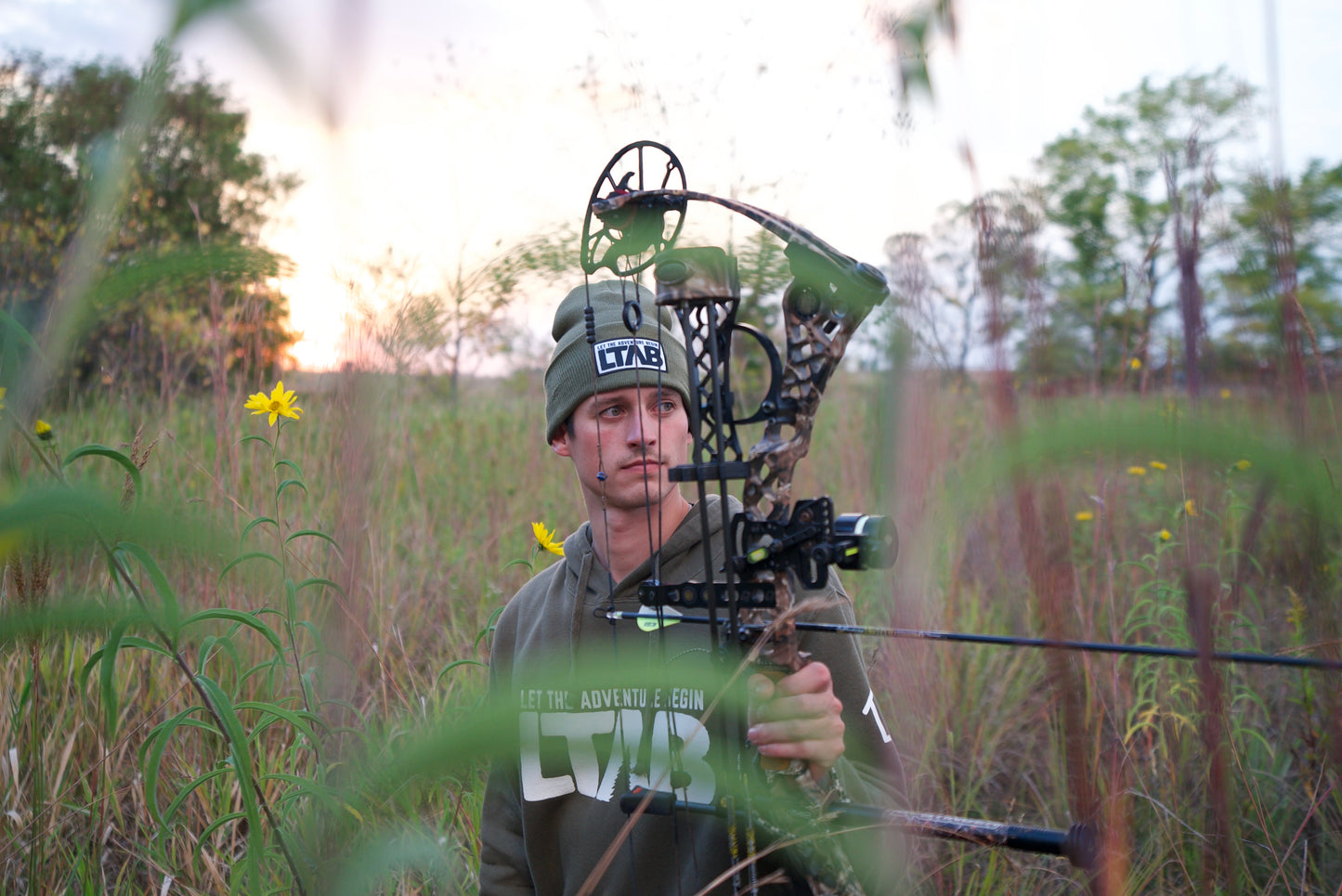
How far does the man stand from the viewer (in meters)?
1.58

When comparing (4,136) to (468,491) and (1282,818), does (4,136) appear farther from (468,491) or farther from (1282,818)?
(468,491)

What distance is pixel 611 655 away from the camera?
1.52m

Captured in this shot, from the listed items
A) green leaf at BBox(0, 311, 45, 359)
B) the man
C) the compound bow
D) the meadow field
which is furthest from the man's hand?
green leaf at BBox(0, 311, 45, 359)

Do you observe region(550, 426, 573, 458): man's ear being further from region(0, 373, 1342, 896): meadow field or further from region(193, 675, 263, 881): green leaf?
region(193, 675, 263, 881): green leaf

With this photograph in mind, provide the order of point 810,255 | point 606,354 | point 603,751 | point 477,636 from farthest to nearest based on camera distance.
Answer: point 477,636 < point 606,354 < point 603,751 < point 810,255

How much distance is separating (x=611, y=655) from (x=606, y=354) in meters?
0.61

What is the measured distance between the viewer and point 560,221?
134cm

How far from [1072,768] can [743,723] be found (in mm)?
730

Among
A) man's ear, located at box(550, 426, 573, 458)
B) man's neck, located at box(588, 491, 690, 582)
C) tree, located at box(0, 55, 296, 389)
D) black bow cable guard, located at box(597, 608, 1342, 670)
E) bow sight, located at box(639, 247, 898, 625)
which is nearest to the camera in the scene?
black bow cable guard, located at box(597, 608, 1342, 670)

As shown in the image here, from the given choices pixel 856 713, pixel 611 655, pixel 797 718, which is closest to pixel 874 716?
pixel 856 713

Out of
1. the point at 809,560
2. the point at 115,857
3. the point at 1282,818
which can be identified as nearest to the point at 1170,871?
the point at 1282,818

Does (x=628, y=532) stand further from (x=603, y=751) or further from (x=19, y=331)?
(x=19, y=331)

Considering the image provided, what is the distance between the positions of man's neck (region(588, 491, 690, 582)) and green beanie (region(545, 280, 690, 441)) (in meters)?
0.24

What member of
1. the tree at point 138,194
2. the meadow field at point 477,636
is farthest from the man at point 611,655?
the tree at point 138,194
